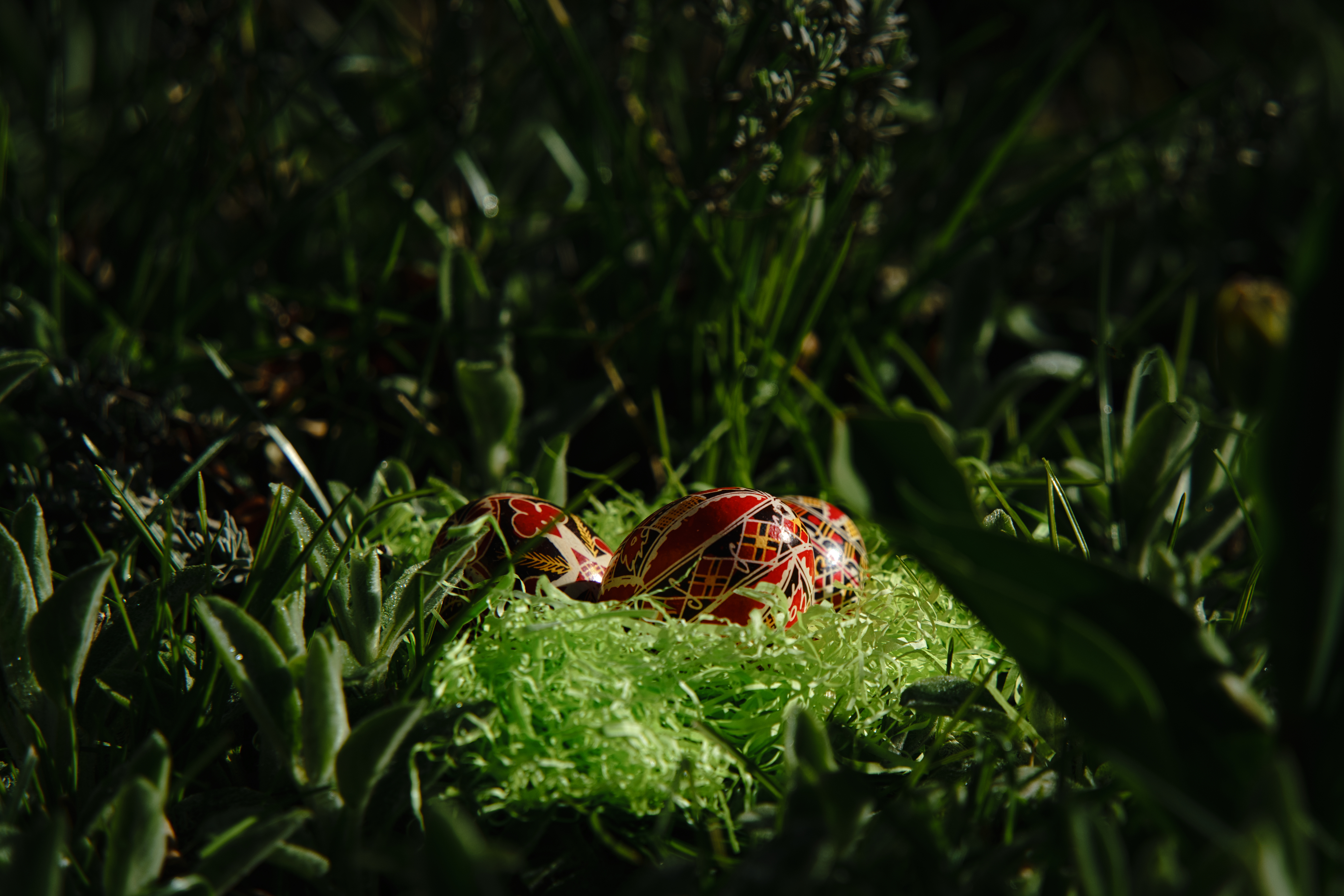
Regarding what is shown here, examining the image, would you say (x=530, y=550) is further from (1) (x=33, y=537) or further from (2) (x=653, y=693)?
(1) (x=33, y=537)

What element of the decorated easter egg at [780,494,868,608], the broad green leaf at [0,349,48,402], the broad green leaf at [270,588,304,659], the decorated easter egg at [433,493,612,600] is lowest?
the decorated easter egg at [780,494,868,608]

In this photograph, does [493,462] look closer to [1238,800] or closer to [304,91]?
[1238,800]

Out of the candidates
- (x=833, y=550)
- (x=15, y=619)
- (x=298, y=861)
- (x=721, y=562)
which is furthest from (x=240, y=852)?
Answer: (x=833, y=550)

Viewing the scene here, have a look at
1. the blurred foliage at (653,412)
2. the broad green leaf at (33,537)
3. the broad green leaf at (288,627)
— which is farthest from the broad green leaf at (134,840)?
the broad green leaf at (33,537)

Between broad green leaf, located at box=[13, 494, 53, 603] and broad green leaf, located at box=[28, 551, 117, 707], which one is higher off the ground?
broad green leaf, located at box=[13, 494, 53, 603]

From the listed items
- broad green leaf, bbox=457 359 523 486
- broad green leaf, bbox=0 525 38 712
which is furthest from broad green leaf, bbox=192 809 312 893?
broad green leaf, bbox=457 359 523 486

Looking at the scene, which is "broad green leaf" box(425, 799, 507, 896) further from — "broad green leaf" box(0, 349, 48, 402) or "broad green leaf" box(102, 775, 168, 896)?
"broad green leaf" box(0, 349, 48, 402)

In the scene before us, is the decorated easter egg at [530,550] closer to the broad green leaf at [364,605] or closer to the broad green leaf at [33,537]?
the broad green leaf at [364,605]

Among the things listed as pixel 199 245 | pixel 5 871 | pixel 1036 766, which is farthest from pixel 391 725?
pixel 199 245

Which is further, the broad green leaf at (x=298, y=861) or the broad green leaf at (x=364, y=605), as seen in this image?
the broad green leaf at (x=364, y=605)
